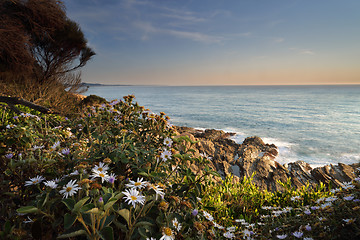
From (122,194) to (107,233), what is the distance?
0.60ft

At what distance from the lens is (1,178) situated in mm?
1717

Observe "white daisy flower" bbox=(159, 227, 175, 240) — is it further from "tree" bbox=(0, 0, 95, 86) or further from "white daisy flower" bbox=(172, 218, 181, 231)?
"tree" bbox=(0, 0, 95, 86)

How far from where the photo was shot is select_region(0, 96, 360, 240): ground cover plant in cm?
106

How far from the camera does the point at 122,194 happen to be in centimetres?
108

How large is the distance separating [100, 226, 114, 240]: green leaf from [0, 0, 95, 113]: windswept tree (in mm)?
9785

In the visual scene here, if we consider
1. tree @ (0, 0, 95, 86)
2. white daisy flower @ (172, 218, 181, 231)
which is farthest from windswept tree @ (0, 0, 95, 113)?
white daisy flower @ (172, 218, 181, 231)

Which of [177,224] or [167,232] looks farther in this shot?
[177,224]

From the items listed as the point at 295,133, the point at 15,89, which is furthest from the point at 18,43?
the point at 295,133

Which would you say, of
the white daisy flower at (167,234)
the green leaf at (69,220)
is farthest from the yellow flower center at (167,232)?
the green leaf at (69,220)

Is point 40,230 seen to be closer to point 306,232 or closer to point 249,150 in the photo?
point 306,232

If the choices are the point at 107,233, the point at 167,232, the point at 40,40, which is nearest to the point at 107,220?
the point at 107,233

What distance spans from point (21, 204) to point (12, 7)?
1312 cm

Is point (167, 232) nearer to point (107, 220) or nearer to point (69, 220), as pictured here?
point (107, 220)

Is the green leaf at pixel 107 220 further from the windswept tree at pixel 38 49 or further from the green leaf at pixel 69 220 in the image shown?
the windswept tree at pixel 38 49
